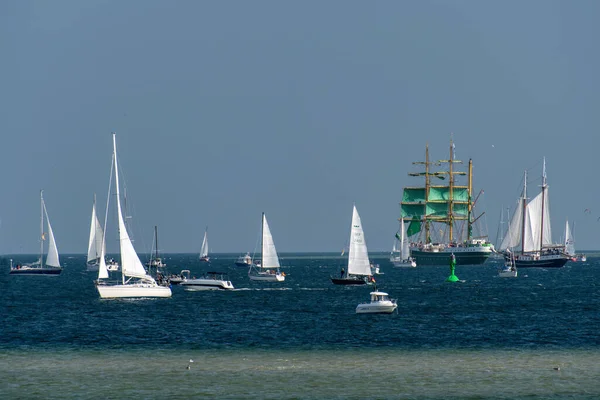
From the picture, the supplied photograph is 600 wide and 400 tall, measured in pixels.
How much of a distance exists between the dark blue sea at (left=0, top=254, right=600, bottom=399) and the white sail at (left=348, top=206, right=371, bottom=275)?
73.6 feet

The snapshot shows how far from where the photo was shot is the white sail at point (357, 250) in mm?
127438

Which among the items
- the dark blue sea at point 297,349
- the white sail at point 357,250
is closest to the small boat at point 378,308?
the dark blue sea at point 297,349

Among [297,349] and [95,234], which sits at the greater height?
[95,234]

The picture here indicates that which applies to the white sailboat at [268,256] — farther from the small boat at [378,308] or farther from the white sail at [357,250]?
the small boat at [378,308]

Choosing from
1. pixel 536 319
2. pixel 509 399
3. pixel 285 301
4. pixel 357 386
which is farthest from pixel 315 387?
pixel 285 301

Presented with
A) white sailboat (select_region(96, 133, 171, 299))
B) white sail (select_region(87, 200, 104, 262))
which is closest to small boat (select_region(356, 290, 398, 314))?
white sailboat (select_region(96, 133, 171, 299))

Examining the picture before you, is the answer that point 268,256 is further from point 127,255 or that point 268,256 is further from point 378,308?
point 378,308

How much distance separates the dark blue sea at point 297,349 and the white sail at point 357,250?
883 inches

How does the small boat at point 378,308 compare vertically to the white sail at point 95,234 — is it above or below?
below

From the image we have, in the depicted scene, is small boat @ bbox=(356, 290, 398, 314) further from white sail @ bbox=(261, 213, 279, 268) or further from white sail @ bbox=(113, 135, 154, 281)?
white sail @ bbox=(261, 213, 279, 268)

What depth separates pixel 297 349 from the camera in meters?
61.0

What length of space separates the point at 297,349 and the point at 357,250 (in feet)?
222

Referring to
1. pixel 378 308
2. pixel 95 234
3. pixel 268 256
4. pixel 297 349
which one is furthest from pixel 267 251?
pixel 297 349

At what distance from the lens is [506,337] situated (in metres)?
67.7
